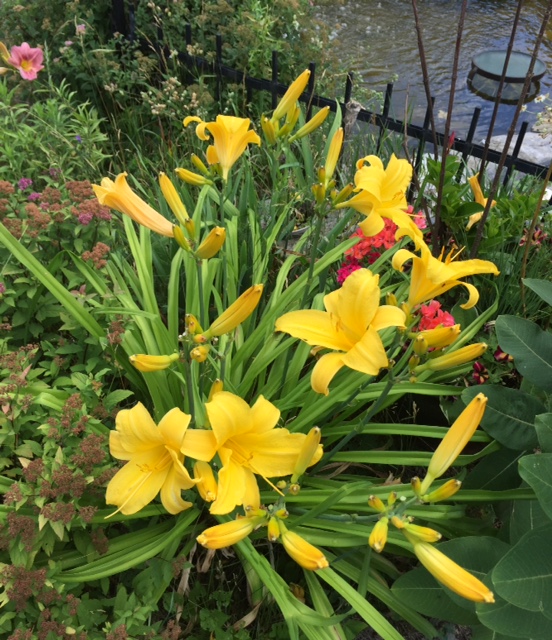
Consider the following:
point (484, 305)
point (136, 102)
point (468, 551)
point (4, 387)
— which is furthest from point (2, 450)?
point (136, 102)

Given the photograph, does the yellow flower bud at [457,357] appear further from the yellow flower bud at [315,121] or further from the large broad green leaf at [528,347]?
the yellow flower bud at [315,121]

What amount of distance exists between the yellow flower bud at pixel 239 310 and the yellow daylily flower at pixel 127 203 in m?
0.29

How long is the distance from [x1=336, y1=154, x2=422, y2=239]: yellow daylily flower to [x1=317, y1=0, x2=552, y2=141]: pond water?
Result: 378cm

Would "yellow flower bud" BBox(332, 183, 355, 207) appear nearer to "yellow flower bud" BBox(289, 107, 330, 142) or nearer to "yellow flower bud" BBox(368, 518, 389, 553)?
"yellow flower bud" BBox(289, 107, 330, 142)

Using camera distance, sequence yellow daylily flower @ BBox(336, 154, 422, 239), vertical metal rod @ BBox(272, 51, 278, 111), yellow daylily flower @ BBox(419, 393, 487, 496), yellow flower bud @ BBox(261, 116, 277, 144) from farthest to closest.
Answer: vertical metal rod @ BBox(272, 51, 278, 111) → yellow flower bud @ BBox(261, 116, 277, 144) → yellow daylily flower @ BBox(336, 154, 422, 239) → yellow daylily flower @ BBox(419, 393, 487, 496)

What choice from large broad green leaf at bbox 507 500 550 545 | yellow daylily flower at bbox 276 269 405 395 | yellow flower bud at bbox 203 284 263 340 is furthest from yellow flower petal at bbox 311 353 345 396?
large broad green leaf at bbox 507 500 550 545

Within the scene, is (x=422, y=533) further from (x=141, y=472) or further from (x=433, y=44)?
(x=433, y=44)

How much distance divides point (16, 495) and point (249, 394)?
881 millimetres

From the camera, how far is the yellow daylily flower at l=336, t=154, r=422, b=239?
1.40 metres

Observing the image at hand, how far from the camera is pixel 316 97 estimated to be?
3.23 meters

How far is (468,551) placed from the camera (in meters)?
1.30

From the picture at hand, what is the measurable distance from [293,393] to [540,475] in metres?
0.83

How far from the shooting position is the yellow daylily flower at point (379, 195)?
54.9 inches

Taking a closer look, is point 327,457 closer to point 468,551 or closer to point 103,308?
point 468,551
